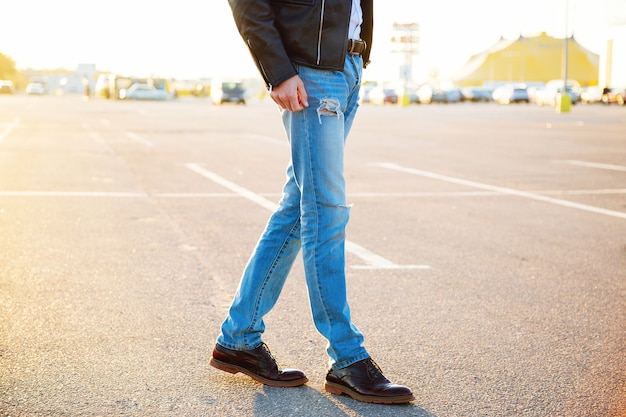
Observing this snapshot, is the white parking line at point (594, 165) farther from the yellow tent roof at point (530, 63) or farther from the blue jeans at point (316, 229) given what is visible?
the yellow tent roof at point (530, 63)

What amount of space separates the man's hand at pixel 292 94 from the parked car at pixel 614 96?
61.3 meters

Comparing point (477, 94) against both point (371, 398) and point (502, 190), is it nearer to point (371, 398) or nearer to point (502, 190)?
point (502, 190)

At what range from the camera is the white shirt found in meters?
3.51

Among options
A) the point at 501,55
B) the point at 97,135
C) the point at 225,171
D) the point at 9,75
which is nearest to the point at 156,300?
the point at 225,171

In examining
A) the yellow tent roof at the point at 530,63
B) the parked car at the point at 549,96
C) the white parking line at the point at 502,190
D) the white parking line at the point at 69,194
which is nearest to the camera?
the white parking line at the point at 502,190

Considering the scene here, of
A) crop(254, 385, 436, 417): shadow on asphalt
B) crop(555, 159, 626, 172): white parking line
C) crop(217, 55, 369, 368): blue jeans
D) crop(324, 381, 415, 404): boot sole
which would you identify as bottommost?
crop(555, 159, 626, 172): white parking line

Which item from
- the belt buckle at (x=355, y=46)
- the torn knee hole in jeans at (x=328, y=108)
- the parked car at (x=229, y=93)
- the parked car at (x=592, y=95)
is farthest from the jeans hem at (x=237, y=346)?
the parked car at (x=592, y=95)

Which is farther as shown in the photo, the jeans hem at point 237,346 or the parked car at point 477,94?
the parked car at point 477,94

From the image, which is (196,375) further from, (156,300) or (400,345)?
(156,300)

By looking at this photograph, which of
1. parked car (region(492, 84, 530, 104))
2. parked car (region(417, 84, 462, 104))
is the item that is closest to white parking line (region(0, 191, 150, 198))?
parked car (region(492, 84, 530, 104))

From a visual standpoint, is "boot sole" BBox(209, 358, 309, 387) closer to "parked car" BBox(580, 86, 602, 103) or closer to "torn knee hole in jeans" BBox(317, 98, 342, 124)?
"torn knee hole in jeans" BBox(317, 98, 342, 124)

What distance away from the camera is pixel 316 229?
3.52 m

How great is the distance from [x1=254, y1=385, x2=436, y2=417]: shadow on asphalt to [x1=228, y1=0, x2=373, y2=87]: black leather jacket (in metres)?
1.17

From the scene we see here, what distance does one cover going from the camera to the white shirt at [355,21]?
Result: 3.51 metres
